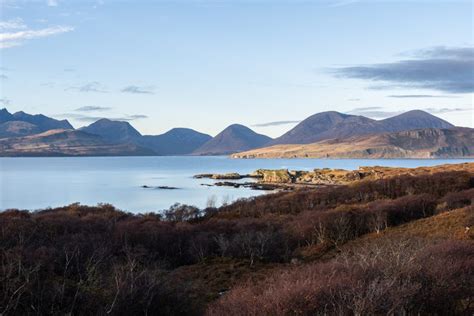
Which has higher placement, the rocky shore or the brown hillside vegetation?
the brown hillside vegetation

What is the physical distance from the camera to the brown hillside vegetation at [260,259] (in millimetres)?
11352

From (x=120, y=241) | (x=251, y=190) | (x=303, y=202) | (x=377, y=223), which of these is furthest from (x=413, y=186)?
(x=120, y=241)

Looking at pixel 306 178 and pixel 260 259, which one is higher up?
pixel 260 259

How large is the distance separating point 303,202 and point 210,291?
3914 centimetres

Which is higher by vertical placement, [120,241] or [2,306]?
[2,306]

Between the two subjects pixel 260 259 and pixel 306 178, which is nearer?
pixel 260 259

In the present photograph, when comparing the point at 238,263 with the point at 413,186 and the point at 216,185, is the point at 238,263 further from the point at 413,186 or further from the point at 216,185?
the point at 216,185

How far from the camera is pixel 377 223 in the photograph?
117 ft

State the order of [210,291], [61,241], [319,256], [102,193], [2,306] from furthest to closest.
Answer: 1. [102,193]
2. [319,256]
3. [61,241]
4. [210,291]
5. [2,306]

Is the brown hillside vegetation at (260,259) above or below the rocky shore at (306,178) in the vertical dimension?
above

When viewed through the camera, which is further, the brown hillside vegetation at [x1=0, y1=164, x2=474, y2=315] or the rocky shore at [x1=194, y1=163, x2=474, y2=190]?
the rocky shore at [x1=194, y1=163, x2=474, y2=190]

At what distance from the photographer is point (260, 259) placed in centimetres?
2808

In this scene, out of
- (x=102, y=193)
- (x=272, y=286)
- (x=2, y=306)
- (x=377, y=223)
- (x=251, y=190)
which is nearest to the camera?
(x=2, y=306)

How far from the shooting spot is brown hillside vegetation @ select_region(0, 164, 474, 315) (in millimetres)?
11352
